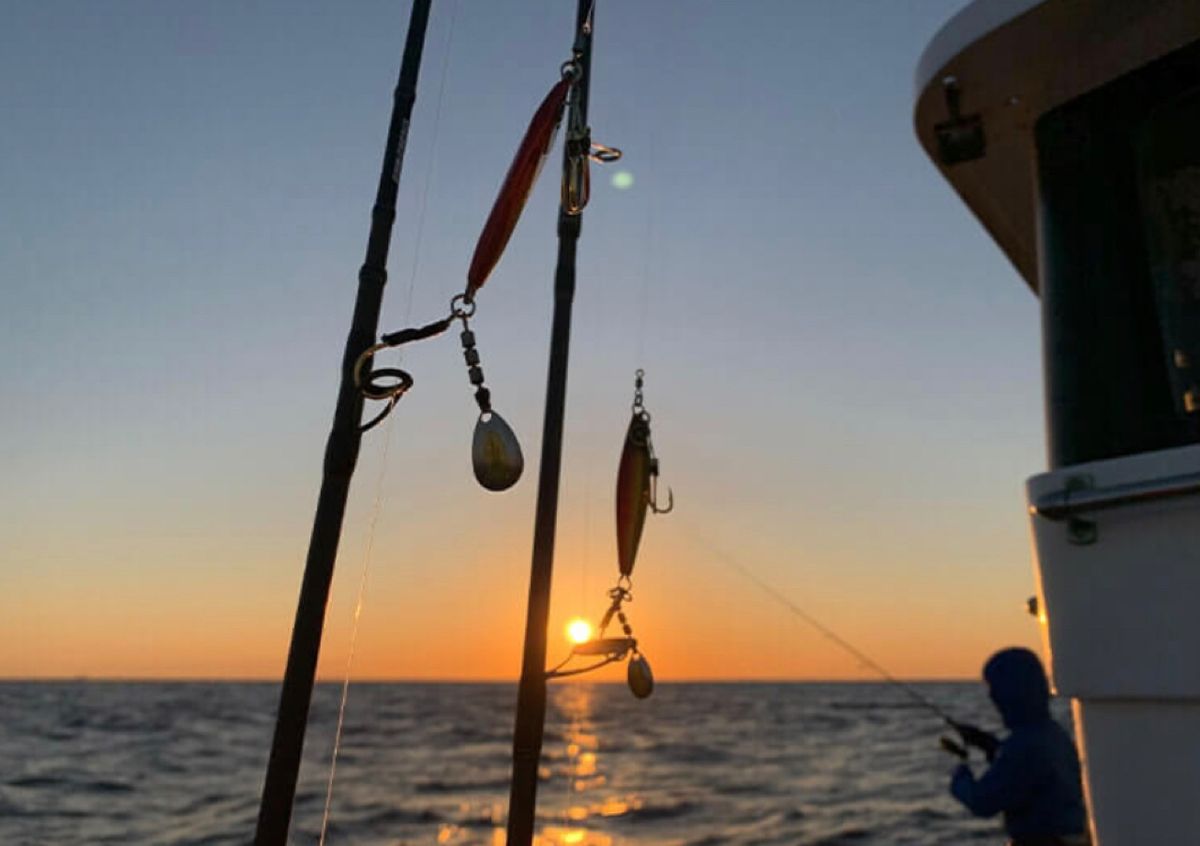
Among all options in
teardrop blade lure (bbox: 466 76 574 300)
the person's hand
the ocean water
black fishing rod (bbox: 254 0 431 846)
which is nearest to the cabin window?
teardrop blade lure (bbox: 466 76 574 300)

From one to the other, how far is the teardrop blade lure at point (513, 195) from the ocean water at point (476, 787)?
1712 centimetres

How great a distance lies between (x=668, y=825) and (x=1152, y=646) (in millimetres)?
19016

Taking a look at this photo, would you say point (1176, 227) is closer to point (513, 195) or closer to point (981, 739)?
point (513, 195)

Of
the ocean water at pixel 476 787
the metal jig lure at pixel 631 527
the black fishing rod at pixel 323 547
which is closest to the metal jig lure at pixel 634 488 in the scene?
the metal jig lure at pixel 631 527

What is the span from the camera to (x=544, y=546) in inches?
158

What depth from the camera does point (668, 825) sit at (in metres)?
19.8

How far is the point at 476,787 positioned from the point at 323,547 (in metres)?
25.7

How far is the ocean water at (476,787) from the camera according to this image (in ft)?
60.7

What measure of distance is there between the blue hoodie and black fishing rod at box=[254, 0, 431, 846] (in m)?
3.72

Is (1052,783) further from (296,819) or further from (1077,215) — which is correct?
(296,819)

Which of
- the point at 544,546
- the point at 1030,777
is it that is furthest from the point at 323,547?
the point at 1030,777

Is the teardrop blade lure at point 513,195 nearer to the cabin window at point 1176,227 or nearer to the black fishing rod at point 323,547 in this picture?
the black fishing rod at point 323,547

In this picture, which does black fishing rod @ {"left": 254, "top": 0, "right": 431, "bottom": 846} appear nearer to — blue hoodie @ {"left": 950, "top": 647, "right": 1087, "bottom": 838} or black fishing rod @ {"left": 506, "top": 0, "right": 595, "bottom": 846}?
black fishing rod @ {"left": 506, "top": 0, "right": 595, "bottom": 846}

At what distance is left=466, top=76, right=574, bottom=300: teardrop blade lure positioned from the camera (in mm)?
2621
